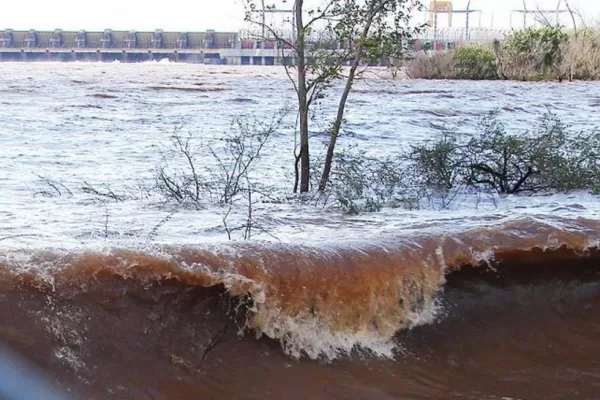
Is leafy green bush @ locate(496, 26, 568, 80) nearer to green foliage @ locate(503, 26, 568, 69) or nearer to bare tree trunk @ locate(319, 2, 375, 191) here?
green foliage @ locate(503, 26, 568, 69)

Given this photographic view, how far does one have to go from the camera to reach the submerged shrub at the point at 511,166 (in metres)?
7.52

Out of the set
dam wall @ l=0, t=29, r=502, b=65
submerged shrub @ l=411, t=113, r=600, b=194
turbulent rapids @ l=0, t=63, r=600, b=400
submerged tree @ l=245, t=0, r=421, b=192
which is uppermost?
dam wall @ l=0, t=29, r=502, b=65

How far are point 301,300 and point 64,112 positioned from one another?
12.5 m

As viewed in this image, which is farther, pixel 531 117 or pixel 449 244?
pixel 531 117

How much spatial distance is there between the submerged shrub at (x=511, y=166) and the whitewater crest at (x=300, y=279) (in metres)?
3.60

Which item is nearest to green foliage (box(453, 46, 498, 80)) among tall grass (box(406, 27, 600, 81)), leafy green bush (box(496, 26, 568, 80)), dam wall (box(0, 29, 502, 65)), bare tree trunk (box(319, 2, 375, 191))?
tall grass (box(406, 27, 600, 81))

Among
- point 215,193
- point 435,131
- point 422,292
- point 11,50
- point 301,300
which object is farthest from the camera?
point 11,50

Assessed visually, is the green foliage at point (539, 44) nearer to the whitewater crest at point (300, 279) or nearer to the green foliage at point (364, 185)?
the green foliage at point (364, 185)

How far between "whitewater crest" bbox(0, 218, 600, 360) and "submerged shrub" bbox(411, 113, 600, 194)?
3600 millimetres

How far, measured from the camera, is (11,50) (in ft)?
213

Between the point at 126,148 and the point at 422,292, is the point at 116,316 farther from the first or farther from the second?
the point at 126,148

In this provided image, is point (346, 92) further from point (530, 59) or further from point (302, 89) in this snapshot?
point (530, 59)

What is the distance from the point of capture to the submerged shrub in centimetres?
752

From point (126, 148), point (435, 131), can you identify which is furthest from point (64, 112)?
point (435, 131)
